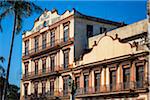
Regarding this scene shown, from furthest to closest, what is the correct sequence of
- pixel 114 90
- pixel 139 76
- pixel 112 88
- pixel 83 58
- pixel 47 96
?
pixel 47 96, pixel 83 58, pixel 112 88, pixel 114 90, pixel 139 76

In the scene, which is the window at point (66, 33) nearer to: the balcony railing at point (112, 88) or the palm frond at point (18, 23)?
the balcony railing at point (112, 88)

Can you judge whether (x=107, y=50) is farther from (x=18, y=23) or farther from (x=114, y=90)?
(x=18, y=23)

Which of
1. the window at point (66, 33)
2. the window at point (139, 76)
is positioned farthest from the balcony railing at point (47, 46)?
the window at point (139, 76)

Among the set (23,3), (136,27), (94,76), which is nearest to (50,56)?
(94,76)

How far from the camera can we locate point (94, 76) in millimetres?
41062

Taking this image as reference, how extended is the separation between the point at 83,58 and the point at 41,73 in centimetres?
979

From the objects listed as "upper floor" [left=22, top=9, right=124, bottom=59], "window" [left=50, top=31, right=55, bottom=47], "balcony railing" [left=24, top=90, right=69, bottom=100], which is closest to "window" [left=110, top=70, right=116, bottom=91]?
"upper floor" [left=22, top=9, right=124, bottom=59]

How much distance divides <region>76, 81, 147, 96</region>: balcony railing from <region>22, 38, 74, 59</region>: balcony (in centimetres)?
615

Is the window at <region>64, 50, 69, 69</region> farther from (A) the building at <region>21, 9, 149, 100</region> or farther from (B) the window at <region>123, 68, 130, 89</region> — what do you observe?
(B) the window at <region>123, 68, 130, 89</region>

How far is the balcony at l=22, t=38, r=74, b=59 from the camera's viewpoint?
152 feet

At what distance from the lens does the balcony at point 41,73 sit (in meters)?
47.9

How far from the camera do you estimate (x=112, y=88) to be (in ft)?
125

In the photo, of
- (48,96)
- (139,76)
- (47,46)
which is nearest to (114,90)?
(139,76)

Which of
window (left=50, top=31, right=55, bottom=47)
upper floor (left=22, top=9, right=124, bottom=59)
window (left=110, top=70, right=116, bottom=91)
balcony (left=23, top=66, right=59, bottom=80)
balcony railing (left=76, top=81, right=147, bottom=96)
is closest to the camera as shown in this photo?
balcony railing (left=76, top=81, right=147, bottom=96)
